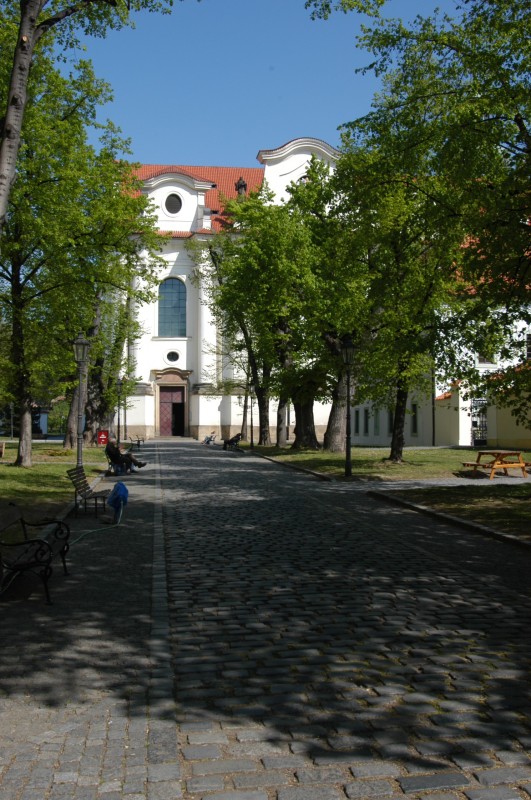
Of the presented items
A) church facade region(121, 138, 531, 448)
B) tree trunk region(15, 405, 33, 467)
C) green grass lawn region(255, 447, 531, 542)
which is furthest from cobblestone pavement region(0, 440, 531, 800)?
church facade region(121, 138, 531, 448)

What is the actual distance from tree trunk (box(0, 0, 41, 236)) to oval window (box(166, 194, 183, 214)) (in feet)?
185

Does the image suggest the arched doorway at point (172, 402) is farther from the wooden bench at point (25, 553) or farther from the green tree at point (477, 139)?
the wooden bench at point (25, 553)

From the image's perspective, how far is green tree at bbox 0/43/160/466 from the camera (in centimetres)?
2273

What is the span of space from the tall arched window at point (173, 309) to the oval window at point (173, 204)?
227 inches

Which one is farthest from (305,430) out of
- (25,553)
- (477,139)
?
(25,553)

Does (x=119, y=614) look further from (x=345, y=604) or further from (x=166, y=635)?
(x=345, y=604)

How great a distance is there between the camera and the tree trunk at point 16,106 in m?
9.95

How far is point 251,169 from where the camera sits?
74.1 meters

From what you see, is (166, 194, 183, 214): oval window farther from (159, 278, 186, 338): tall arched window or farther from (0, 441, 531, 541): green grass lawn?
(0, 441, 531, 541): green grass lawn

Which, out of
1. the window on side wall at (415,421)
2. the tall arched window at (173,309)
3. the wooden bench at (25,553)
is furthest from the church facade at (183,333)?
the wooden bench at (25,553)

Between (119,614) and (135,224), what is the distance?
69.0 feet

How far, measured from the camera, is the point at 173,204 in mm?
66000

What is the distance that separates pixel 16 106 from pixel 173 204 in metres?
57.3

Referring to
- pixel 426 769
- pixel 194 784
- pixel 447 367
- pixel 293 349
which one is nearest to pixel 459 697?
pixel 426 769
